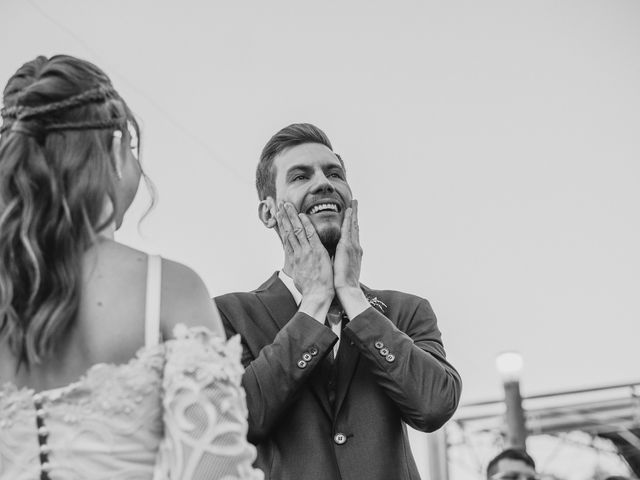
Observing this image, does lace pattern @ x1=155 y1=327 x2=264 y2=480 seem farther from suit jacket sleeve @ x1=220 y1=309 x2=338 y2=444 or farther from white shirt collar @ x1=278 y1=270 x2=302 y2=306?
white shirt collar @ x1=278 y1=270 x2=302 y2=306

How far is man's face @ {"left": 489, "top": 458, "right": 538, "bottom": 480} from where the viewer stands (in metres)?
5.50

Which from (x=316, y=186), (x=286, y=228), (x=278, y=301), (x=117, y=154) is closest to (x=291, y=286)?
(x=278, y=301)

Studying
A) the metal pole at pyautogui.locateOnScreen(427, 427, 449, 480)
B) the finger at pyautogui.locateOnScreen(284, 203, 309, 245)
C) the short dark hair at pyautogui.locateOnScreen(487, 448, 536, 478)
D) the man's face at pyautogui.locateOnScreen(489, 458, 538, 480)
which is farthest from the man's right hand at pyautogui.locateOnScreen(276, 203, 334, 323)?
the metal pole at pyautogui.locateOnScreen(427, 427, 449, 480)

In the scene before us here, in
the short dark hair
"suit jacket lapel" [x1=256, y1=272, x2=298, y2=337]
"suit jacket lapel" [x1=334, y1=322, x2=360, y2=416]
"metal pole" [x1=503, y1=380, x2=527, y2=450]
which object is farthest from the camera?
"metal pole" [x1=503, y1=380, x2=527, y2=450]

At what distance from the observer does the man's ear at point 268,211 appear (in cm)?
341

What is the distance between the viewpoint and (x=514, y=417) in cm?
705

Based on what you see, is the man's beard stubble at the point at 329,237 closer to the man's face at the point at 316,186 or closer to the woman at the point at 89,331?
the man's face at the point at 316,186

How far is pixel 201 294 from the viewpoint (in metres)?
1.82

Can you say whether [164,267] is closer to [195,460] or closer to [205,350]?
[205,350]

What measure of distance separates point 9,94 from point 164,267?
0.49m

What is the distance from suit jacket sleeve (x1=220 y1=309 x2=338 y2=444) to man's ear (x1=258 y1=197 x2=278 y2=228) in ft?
→ 2.22

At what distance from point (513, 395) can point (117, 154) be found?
5.78 metres

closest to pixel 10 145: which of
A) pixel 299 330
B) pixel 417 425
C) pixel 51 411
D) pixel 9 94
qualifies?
pixel 9 94

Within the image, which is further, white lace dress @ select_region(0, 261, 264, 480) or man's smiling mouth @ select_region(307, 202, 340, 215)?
man's smiling mouth @ select_region(307, 202, 340, 215)
